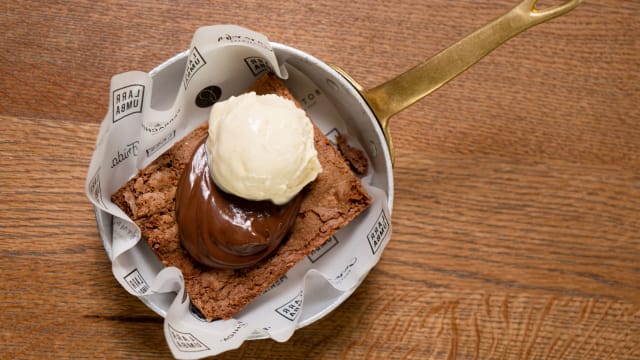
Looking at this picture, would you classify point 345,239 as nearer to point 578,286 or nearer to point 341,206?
point 341,206

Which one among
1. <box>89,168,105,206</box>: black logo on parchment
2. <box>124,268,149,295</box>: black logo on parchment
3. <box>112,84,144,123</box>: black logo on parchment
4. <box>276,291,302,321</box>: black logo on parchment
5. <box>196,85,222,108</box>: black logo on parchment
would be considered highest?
<box>112,84,144,123</box>: black logo on parchment

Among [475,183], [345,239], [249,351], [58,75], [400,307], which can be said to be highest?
[58,75]

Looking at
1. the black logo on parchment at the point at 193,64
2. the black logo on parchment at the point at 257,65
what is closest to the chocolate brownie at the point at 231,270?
the black logo on parchment at the point at 257,65

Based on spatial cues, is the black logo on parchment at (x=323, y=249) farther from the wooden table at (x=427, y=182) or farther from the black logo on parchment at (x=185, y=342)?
the black logo on parchment at (x=185, y=342)

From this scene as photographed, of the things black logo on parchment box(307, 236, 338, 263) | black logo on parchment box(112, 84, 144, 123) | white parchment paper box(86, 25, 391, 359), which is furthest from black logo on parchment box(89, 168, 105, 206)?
black logo on parchment box(307, 236, 338, 263)

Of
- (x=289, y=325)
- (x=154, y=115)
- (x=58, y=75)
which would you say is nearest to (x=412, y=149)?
(x=289, y=325)

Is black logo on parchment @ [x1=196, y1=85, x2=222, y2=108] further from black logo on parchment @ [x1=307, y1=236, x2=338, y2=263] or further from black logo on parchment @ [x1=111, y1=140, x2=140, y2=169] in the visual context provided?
black logo on parchment @ [x1=307, y1=236, x2=338, y2=263]
